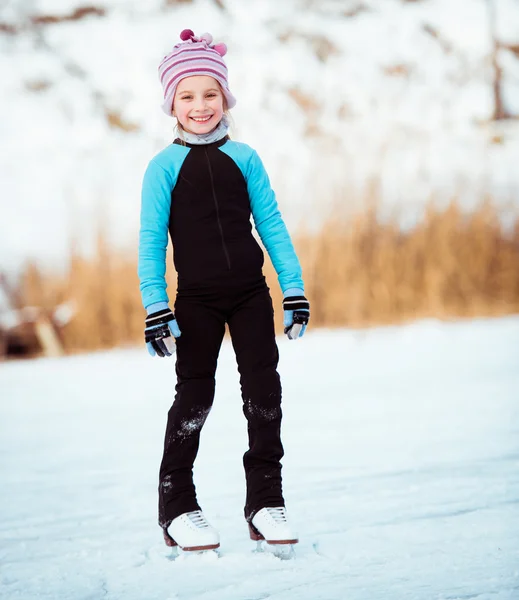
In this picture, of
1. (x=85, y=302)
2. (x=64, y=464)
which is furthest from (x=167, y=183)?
(x=85, y=302)

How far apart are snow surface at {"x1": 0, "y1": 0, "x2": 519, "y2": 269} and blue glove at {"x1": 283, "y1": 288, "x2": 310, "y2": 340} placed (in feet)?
12.8

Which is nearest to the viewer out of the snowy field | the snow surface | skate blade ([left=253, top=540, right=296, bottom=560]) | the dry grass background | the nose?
the snowy field

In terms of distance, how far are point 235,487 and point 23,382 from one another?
257 centimetres

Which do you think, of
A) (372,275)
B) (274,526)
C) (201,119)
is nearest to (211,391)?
(274,526)

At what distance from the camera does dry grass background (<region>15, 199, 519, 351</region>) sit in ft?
16.7

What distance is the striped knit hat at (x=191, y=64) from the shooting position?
1432mm

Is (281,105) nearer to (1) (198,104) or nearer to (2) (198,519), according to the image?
(1) (198,104)

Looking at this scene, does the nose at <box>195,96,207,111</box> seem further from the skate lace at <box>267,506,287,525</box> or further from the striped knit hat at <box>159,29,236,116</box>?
the skate lace at <box>267,506,287,525</box>

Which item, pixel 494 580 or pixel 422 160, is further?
pixel 422 160

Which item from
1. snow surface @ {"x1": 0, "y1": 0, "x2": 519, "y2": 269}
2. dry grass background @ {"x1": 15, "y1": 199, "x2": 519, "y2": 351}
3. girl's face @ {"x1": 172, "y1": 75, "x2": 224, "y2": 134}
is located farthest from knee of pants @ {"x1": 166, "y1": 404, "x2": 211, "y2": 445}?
snow surface @ {"x1": 0, "y1": 0, "x2": 519, "y2": 269}

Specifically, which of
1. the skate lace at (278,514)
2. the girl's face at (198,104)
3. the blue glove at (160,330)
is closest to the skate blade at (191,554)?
the skate lace at (278,514)

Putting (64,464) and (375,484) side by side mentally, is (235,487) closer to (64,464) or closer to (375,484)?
(375,484)

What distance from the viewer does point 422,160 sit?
5699 millimetres

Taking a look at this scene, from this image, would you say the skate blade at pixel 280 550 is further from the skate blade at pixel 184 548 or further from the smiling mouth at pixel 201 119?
the smiling mouth at pixel 201 119
